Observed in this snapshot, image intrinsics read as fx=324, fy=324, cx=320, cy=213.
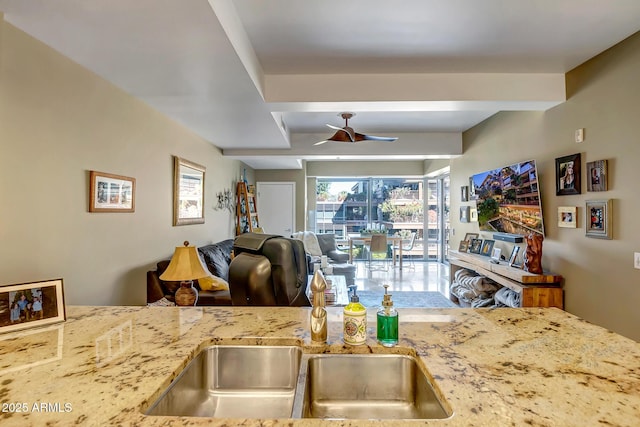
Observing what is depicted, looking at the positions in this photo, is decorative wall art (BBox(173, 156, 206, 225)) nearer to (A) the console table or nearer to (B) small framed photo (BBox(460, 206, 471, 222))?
(A) the console table

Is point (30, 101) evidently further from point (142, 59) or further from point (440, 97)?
point (440, 97)

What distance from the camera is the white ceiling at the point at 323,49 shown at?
174cm

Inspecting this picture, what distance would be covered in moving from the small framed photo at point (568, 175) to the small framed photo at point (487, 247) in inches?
51.5

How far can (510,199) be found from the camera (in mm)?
3746

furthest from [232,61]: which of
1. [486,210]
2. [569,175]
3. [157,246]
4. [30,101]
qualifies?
[486,210]

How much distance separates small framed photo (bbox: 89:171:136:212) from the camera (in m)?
2.34

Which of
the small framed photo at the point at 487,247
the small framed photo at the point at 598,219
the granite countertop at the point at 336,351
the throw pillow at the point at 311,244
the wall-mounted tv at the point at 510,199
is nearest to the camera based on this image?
the granite countertop at the point at 336,351

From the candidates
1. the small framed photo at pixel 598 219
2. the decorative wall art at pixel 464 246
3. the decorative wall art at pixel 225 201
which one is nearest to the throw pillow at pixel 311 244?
the decorative wall art at pixel 225 201

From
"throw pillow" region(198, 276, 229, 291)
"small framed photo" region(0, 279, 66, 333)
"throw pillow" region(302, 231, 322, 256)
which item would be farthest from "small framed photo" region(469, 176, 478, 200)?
"small framed photo" region(0, 279, 66, 333)

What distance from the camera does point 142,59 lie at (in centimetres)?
211

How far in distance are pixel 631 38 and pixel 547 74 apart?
2.25 feet

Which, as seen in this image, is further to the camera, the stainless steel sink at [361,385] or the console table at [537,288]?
the console table at [537,288]

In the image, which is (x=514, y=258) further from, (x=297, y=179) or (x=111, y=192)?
(x=297, y=179)

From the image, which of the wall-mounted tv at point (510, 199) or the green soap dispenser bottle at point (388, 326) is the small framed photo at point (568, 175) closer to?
the wall-mounted tv at point (510, 199)
